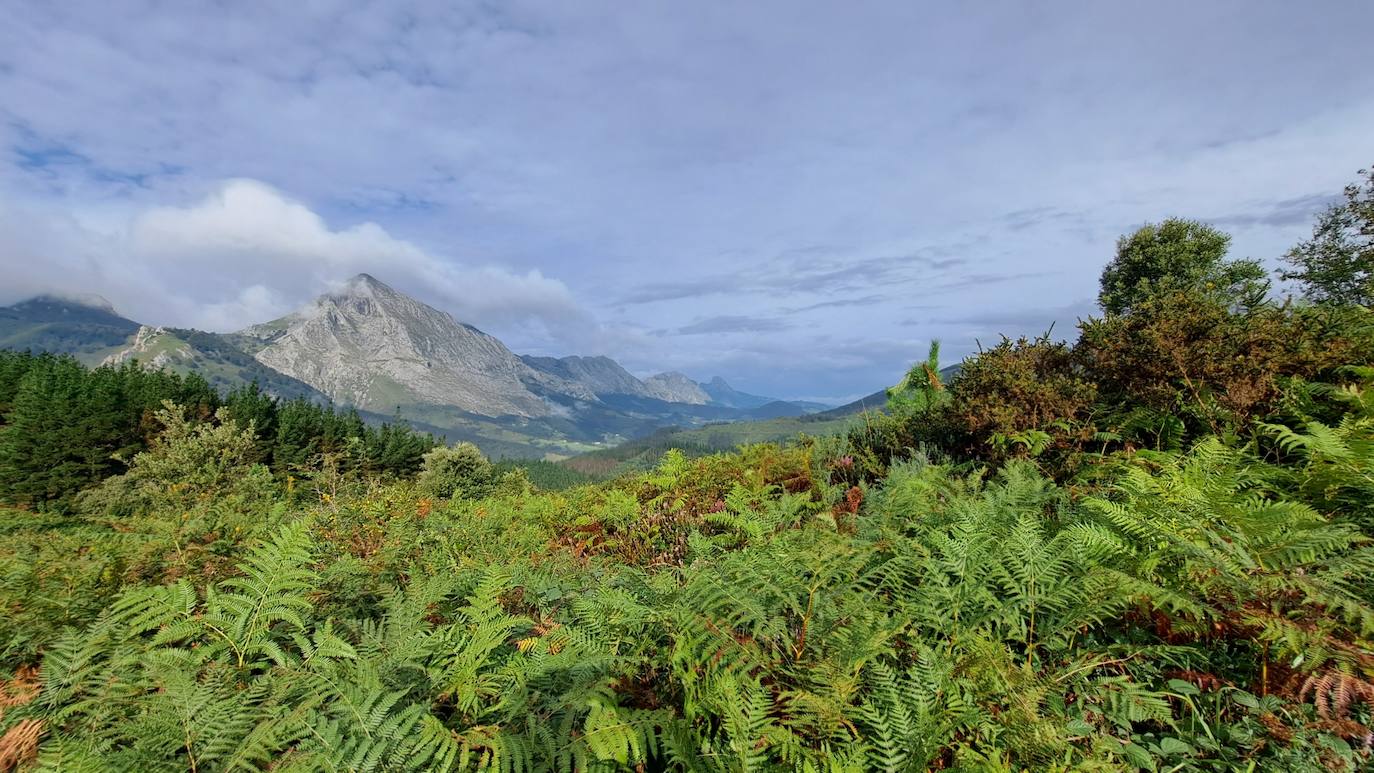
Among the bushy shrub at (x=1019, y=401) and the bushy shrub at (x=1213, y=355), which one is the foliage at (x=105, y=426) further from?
the bushy shrub at (x=1213, y=355)

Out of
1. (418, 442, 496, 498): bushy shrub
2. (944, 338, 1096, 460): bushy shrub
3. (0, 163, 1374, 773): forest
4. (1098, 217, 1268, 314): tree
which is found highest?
(1098, 217, 1268, 314): tree

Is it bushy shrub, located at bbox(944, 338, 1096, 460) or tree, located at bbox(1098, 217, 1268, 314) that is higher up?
tree, located at bbox(1098, 217, 1268, 314)

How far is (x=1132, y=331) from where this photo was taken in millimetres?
5969

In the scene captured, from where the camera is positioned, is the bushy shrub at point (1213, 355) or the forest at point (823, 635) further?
the bushy shrub at point (1213, 355)

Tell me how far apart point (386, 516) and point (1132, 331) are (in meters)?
10.1

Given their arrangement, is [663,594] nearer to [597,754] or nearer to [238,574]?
[597,754]

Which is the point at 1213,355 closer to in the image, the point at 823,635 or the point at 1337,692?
the point at 1337,692

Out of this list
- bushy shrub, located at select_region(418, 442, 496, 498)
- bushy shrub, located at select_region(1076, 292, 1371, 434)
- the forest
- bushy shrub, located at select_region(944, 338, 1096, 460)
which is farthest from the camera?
bushy shrub, located at select_region(418, 442, 496, 498)

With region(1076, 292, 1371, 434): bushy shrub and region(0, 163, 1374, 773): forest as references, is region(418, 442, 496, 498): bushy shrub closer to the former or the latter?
region(0, 163, 1374, 773): forest

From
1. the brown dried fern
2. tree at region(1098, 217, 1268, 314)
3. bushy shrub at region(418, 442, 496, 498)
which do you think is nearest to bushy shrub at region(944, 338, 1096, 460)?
the brown dried fern

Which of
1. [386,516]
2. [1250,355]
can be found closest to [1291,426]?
[1250,355]

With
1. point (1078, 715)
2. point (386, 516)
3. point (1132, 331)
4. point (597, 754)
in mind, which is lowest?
point (386, 516)

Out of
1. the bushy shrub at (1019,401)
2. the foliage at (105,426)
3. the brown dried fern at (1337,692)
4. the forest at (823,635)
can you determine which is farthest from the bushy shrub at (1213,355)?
the foliage at (105,426)

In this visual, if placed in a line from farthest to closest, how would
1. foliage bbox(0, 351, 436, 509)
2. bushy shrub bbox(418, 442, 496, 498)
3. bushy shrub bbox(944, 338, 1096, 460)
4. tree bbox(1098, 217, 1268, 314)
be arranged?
1. foliage bbox(0, 351, 436, 509)
2. bushy shrub bbox(418, 442, 496, 498)
3. tree bbox(1098, 217, 1268, 314)
4. bushy shrub bbox(944, 338, 1096, 460)
